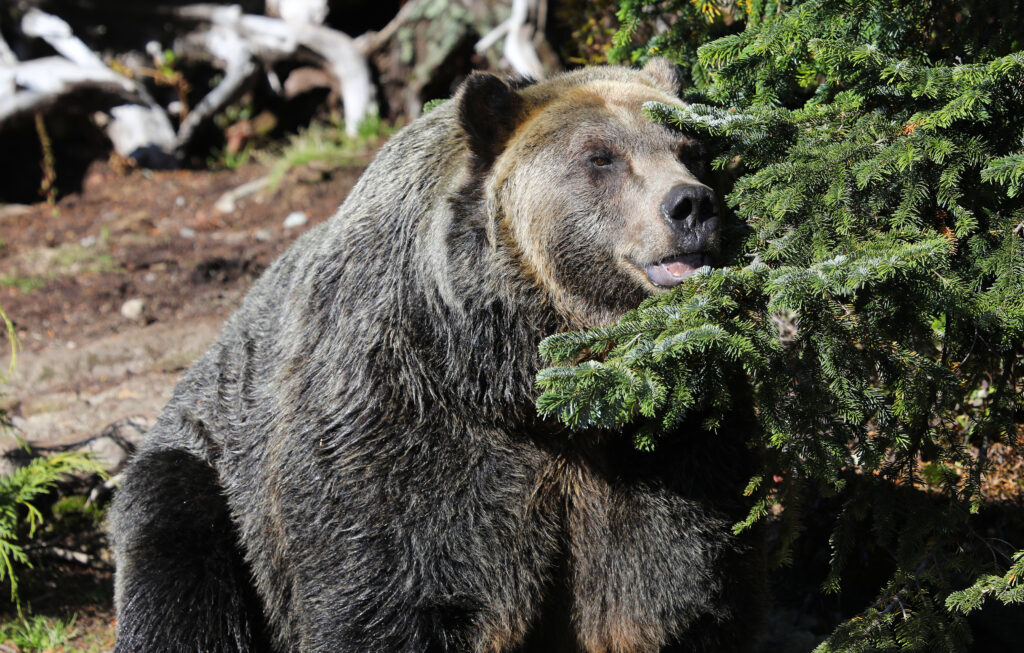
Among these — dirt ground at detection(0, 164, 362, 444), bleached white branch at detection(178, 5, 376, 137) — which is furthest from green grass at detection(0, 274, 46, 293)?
bleached white branch at detection(178, 5, 376, 137)

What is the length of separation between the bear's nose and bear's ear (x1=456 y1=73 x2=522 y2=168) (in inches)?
33.1

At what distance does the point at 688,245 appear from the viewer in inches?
140

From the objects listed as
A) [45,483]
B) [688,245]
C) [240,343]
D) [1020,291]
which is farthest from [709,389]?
[45,483]

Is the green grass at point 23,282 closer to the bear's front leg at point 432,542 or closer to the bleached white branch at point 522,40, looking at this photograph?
the bleached white branch at point 522,40

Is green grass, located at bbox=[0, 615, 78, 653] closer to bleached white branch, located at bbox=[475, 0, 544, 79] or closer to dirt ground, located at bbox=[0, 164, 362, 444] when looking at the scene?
dirt ground, located at bbox=[0, 164, 362, 444]

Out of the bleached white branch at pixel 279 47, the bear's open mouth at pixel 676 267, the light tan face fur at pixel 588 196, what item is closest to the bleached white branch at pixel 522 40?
the bleached white branch at pixel 279 47

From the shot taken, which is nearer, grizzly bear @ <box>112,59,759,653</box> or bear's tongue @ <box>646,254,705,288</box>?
bear's tongue @ <box>646,254,705,288</box>

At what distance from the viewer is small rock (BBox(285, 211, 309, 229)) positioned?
10398 mm

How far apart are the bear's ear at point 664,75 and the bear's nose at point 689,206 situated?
3.01 feet

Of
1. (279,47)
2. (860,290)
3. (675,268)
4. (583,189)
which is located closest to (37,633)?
(583,189)

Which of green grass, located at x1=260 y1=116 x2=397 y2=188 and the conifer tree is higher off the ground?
the conifer tree

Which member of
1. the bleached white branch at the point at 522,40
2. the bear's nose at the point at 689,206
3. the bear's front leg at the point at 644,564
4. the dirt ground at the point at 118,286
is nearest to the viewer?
the bear's nose at the point at 689,206

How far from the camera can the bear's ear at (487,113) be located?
390cm

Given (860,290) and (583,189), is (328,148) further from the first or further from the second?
(860,290)
